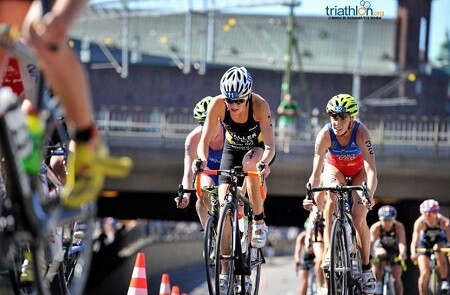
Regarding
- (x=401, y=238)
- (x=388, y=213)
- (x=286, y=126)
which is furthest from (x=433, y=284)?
(x=286, y=126)

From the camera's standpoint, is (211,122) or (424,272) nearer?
(211,122)

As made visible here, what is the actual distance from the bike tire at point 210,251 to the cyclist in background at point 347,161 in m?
1.61

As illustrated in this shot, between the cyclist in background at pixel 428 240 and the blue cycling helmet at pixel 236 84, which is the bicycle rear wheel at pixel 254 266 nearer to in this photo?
the blue cycling helmet at pixel 236 84

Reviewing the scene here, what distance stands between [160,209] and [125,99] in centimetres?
5062

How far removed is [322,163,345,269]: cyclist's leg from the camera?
48.3ft

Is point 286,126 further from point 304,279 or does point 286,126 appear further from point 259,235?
point 259,235

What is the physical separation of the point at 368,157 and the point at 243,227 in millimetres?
1757

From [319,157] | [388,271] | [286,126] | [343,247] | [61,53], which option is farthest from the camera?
[286,126]

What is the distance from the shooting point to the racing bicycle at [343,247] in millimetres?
14273

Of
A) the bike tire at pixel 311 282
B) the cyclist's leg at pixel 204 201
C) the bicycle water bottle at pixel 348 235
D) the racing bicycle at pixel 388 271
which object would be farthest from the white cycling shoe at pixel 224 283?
the bike tire at pixel 311 282

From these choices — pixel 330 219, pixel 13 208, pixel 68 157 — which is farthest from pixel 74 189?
pixel 330 219

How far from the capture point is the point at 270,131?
14.0m

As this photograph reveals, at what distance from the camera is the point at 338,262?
14453 mm

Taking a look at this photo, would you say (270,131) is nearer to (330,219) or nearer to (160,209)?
(330,219)
